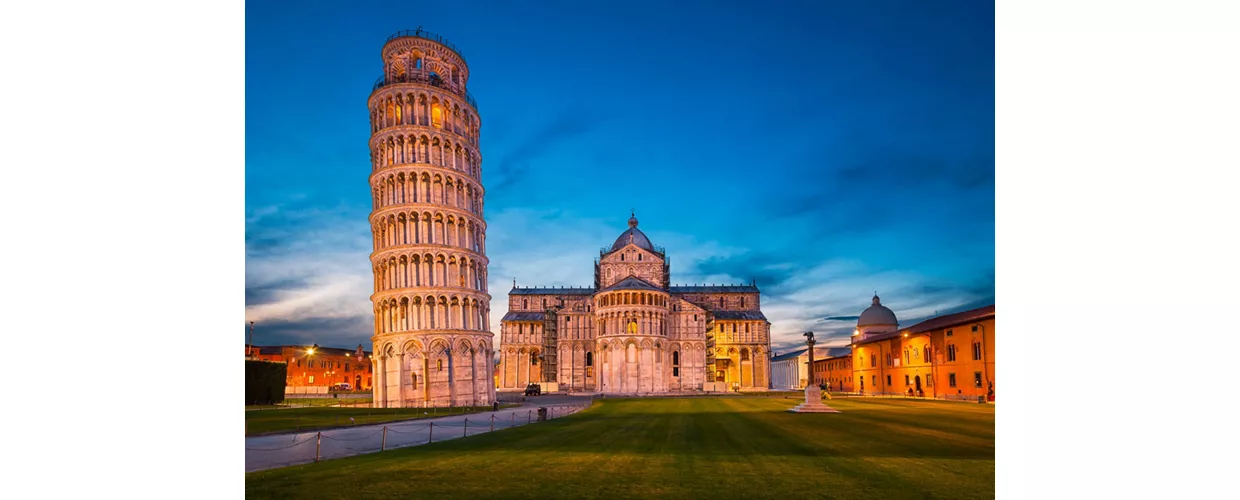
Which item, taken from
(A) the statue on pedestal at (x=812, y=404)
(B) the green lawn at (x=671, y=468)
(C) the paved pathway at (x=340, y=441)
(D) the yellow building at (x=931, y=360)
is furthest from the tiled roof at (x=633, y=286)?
(B) the green lawn at (x=671, y=468)

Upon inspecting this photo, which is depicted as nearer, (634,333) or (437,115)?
(437,115)

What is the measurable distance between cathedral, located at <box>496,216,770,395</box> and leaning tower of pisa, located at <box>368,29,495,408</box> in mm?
22366

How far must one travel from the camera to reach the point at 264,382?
35.0 m

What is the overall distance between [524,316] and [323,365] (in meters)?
20.8

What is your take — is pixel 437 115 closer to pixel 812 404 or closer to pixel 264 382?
pixel 264 382

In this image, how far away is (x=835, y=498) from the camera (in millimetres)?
7332

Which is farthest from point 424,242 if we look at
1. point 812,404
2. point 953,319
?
point 953,319

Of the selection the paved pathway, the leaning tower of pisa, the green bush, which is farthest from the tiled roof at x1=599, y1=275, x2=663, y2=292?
the paved pathway

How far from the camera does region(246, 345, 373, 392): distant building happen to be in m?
62.2

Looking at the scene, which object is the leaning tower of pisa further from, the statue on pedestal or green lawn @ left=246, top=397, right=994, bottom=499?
green lawn @ left=246, top=397, right=994, bottom=499

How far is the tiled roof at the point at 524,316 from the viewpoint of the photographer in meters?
69.3
